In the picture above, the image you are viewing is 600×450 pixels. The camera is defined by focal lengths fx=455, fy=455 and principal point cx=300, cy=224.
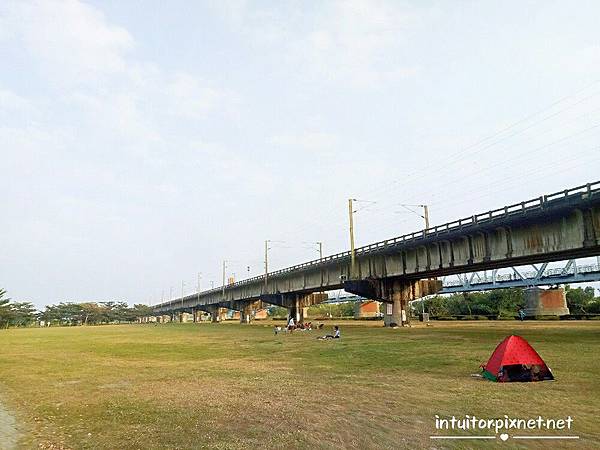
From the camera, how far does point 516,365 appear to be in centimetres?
1380

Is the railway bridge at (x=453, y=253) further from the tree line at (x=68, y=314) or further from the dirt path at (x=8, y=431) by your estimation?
the tree line at (x=68, y=314)

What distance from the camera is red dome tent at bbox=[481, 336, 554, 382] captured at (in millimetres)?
13648

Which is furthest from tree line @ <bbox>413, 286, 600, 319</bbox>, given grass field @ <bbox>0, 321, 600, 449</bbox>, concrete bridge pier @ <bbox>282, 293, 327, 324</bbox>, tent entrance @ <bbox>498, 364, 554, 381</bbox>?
tent entrance @ <bbox>498, 364, 554, 381</bbox>

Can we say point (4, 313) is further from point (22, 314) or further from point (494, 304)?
point (494, 304)

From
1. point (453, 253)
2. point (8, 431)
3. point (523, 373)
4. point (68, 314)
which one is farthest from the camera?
point (68, 314)

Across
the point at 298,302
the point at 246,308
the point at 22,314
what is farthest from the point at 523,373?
the point at 22,314

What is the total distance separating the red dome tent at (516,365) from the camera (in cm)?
1365

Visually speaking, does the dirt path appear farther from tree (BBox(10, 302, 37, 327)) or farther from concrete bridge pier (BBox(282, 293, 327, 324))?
tree (BBox(10, 302, 37, 327))

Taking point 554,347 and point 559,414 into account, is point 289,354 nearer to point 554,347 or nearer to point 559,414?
point 554,347

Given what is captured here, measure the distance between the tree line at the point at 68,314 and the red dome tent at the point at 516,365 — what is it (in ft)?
419

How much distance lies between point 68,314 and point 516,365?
178 m

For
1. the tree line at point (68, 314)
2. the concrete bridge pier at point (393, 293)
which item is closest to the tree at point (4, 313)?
the tree line at point (68, 314)

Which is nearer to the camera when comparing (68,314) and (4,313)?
(4,313)

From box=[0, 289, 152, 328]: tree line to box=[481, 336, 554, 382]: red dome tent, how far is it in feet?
419
